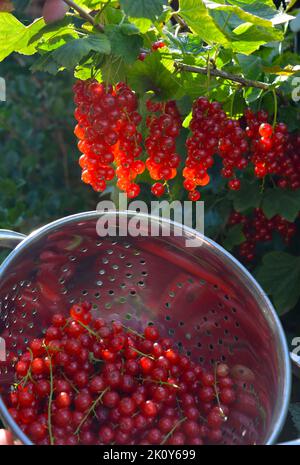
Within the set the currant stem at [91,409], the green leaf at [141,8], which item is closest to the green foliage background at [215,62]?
the green leaf at [141,8]

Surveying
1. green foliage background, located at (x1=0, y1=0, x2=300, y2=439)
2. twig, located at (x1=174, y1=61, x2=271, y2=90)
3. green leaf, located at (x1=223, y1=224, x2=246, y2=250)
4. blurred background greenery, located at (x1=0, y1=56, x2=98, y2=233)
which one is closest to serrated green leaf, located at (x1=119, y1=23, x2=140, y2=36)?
green foliage background, located at (x1=0, y1=0, x2=300, y2=439)

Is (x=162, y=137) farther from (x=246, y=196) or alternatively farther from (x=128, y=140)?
(x=246, y=196)

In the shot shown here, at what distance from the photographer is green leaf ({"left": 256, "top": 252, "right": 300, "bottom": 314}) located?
1240 millimetres

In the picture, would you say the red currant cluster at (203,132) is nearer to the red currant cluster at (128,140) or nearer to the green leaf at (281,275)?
the red currant cluster at (128,140)

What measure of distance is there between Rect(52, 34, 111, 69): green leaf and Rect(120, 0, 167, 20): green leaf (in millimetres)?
50

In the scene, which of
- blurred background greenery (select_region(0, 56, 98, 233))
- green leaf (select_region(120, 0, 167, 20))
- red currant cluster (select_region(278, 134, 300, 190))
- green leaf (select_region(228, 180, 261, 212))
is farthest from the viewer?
blurred background greenery (select_region(0, 56, 98, 233))

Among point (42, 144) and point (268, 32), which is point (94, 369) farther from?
point (42, 144)

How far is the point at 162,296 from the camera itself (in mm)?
1010

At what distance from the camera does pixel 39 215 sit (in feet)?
6.97

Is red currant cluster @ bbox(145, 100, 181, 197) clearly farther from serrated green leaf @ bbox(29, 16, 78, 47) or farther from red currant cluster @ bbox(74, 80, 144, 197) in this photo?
serrated green leaf @ bbox(29, 16, 78, 47)

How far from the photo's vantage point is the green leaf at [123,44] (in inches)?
32.2

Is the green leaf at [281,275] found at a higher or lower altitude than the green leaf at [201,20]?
lower

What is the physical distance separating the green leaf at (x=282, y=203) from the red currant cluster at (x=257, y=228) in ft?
0.16
